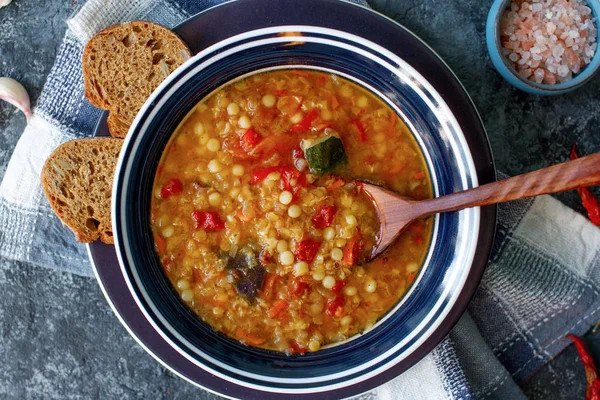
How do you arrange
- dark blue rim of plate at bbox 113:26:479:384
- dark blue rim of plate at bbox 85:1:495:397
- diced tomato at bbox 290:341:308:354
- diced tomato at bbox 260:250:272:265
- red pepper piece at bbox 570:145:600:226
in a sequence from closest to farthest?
dark blue rim of plate at bbox 113:26:479:384
dark blue rim of plate at bbox 85:1:495:397
diced tomato at bbox 260:250:272:265
diced tomato at bbox 290:341:308:354
red pepper piece at bbox 570:145:600:226

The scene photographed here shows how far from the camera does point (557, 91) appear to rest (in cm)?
387

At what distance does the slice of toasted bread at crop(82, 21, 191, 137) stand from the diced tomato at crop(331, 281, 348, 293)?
68.2 inches

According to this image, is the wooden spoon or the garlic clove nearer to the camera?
the wooden spoon

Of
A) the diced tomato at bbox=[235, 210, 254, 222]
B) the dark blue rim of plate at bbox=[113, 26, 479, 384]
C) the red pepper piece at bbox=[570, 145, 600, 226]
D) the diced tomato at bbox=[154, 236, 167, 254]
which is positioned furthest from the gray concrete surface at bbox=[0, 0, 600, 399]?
the diced tomato at bbox=[235, 210, 254, 222]

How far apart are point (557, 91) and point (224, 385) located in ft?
9.76

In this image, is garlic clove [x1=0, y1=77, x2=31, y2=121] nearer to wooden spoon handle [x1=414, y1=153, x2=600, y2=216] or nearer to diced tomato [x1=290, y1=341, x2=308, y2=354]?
diced tomato [x1=290, y1=341, x2=308, y2=354]

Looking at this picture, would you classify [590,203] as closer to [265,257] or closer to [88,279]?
[265,257]

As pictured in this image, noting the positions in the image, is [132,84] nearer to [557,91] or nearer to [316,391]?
[316,391]

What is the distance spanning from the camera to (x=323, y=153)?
11.4 ft

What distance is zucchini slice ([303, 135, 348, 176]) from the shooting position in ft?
11.4

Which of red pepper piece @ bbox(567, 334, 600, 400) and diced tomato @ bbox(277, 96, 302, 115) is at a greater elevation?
diced tomato @ bbox(277, 96, 302, 115)

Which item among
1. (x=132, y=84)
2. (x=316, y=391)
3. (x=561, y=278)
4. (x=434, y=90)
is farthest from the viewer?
(x=561, y=278)

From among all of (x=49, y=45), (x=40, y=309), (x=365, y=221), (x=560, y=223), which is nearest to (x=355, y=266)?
(x=365, y=221)

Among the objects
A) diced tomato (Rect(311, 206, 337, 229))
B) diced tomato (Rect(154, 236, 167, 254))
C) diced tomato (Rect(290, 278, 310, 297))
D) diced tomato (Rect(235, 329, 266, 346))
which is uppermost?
diced tomato (Rect(311, 206, 337, 229))
